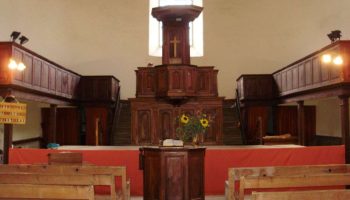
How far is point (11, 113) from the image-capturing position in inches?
309

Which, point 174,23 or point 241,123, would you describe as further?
point 241,123

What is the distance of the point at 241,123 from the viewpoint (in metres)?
17.9

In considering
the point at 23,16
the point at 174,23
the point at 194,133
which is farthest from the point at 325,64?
the point at 23,16

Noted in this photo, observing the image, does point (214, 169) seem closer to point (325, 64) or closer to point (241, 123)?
point (325, 64)

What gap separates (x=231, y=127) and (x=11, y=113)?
1155 cm

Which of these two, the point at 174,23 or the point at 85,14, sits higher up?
the point at 85,14

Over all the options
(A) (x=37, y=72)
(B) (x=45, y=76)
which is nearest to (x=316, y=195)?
(A) (x=37, y=72)

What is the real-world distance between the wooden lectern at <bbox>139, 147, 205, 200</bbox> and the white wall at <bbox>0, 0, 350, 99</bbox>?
46.1 feet

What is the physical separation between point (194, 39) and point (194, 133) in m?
15.0

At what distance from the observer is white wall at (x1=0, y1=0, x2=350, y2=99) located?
20953mm

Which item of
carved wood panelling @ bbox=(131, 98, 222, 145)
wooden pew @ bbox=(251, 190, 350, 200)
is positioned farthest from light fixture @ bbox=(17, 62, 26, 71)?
wooden pew @ bbox=(251, 190, 350, 200)

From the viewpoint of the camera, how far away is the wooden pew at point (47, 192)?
405 cm

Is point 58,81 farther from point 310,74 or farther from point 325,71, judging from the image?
point 325,71

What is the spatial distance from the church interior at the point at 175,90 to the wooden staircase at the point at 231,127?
0.08 m
